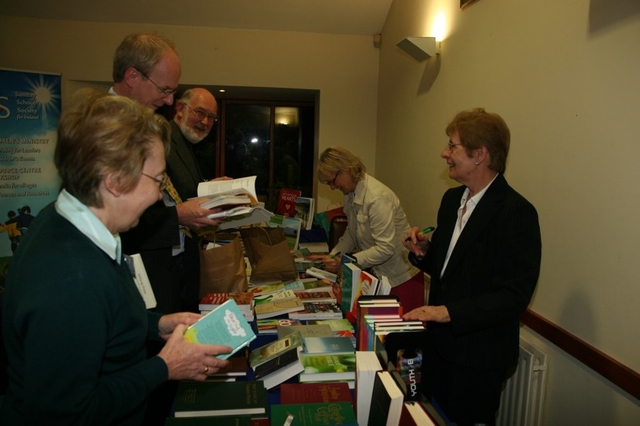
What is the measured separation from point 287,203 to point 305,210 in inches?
8.3

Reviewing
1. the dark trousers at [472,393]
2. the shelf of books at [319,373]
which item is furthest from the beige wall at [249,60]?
the dark trousers at [472,393]

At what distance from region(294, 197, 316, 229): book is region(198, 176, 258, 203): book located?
2.18 metres

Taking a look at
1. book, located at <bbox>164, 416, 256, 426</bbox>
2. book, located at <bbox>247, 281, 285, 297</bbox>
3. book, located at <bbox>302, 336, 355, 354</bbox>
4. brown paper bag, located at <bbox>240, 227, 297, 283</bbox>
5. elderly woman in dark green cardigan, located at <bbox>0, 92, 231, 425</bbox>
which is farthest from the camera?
brown paper bag, located at <bbox>240, 227, 297, 283</bbox>

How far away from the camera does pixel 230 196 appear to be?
1.82m

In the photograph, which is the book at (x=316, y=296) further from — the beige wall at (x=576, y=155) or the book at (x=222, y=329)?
the book at (x=222, y=329)

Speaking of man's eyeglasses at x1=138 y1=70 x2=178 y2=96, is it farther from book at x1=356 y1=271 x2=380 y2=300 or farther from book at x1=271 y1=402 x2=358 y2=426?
book at x1=271 y1=402 x2=358 y2=426

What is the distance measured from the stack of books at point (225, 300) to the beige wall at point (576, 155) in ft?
4.51

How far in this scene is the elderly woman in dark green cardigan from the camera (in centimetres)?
81

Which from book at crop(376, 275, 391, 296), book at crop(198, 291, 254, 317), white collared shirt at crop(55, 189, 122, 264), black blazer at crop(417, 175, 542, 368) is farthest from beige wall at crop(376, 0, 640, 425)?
white collared shirt at crop(55, 189, 122, 264)

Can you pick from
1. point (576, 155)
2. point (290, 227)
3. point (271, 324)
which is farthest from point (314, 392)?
point (290, 227)

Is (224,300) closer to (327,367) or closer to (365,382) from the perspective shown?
(327,367)

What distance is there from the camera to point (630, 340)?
1.53m

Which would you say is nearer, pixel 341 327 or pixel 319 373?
pixel 319 373

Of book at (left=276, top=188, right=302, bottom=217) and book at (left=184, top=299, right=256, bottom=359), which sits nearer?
book at (left=184, top=299, right=256, bottom=359)
